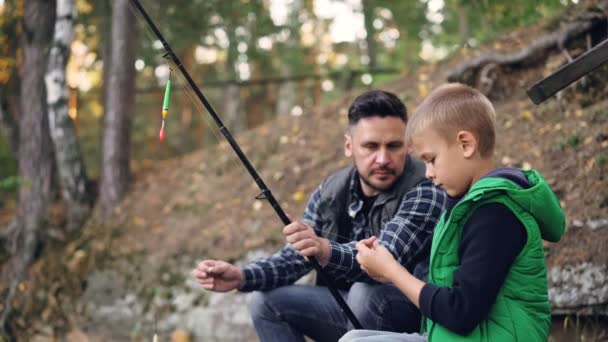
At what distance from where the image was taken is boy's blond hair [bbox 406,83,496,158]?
243 centimetres

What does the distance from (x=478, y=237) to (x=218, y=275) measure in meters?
1.58

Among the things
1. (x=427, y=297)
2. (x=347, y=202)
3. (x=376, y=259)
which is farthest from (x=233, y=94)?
(x=427, y=297)

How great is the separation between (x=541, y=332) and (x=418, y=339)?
477 millimetres

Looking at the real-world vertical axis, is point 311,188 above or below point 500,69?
below

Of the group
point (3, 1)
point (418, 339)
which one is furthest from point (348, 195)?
point (3, 1)

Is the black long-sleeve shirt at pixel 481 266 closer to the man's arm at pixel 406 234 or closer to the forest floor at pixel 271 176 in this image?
the man's arm at pixel 406 234

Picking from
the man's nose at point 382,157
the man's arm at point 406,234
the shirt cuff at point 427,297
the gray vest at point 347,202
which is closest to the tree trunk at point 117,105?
the gray vest at point 347,202

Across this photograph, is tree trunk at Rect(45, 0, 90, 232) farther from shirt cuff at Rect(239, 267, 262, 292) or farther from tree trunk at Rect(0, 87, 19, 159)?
shirt cuff at Rect(239, 267, 262, 292)

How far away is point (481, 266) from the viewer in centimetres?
222

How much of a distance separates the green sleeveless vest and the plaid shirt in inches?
33.1

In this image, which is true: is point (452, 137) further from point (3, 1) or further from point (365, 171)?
point (3, 1)

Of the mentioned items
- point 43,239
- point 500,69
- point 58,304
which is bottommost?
point 58,304

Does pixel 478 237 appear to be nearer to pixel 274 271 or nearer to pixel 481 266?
pixel 481 266

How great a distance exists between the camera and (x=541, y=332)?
7.64ft
